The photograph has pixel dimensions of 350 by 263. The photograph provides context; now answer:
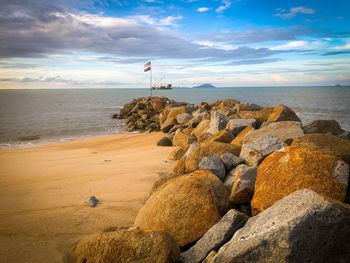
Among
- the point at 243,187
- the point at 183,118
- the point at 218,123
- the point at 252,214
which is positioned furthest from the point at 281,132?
the point at 183,118

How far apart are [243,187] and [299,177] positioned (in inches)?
30.5

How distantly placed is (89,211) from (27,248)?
118cm

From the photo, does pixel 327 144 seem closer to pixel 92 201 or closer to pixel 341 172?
pixel 341 172

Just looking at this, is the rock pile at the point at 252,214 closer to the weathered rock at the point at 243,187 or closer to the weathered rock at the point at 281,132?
the weathered rock at the point at 243,187

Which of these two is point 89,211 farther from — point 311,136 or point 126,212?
point 311,136

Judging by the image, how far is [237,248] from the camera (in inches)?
84.5

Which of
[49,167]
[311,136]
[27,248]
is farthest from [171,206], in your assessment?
[49,167]

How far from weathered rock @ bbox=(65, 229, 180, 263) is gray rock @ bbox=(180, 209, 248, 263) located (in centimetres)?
21

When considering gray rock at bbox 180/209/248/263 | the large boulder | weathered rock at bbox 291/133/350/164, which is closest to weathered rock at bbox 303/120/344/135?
weathered rock at bbox 291/133/350/164

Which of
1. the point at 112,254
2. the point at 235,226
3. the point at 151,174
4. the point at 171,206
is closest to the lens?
the point at 112,254

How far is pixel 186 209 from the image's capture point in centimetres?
310

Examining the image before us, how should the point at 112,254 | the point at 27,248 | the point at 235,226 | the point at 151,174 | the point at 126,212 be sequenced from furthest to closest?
the point at 151,174
the point at 126,212
the point at 27,248
the point at 235,226
the point at 112,254

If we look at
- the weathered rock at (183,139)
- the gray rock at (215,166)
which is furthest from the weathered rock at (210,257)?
the weathered rock at (183,139)

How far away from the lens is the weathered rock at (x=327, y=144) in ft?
11.3
